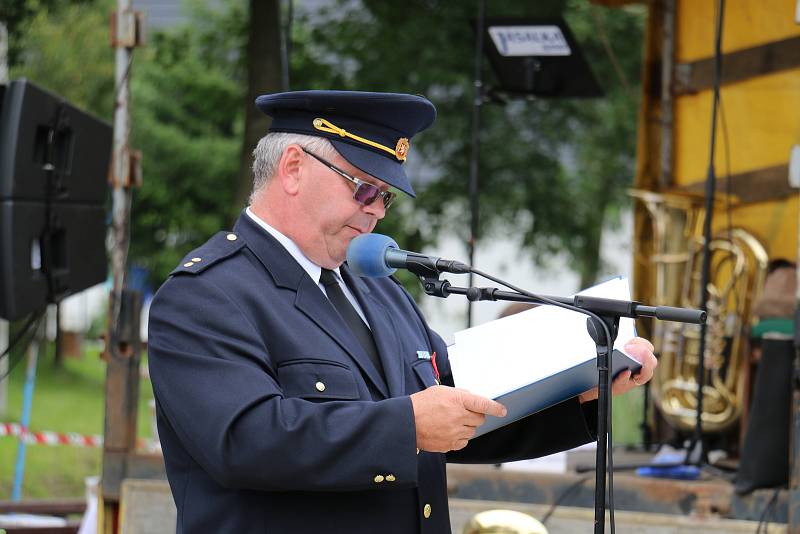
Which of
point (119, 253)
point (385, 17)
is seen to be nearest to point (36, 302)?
point (119, 253)

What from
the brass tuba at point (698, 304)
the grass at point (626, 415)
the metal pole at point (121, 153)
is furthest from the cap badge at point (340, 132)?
the grass at point (626, 415)

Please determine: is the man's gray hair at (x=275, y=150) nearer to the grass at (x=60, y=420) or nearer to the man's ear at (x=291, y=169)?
the man's ear at (x=291, y=169)

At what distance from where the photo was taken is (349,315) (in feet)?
8.50

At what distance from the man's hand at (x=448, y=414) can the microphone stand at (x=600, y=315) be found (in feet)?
0.64

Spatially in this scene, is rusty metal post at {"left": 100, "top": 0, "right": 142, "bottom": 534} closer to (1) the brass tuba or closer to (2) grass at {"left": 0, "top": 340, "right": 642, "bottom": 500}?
(1) the brass tuba

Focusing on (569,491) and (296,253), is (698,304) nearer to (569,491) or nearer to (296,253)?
(569,491)

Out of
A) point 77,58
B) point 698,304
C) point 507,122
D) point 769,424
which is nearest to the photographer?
point 769,424

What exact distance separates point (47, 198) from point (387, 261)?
11.0 ft

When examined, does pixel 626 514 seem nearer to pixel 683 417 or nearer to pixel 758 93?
pixel 683 417

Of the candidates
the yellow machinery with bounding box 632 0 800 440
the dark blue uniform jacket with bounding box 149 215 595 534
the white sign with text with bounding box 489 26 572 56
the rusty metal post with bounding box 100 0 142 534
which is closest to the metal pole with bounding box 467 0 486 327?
the white sign with text with bounding box 489 26 572 56

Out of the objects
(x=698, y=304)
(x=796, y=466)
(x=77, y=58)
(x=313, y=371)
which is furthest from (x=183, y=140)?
(x=313, y=371)

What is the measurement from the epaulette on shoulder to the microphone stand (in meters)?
0.44

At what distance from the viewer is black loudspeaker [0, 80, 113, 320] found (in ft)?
16.1

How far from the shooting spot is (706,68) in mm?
6516
